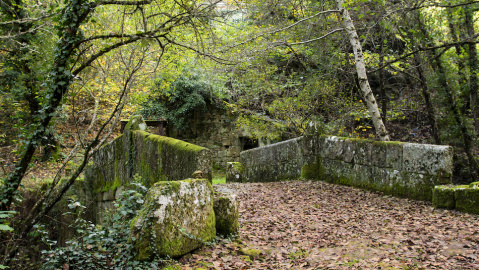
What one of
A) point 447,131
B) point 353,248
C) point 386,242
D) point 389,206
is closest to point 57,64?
point 353,248

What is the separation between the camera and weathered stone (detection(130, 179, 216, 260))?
11.2 feet

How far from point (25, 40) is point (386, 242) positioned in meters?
13.9

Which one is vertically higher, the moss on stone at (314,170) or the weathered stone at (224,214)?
the moss on stone at (314,170)

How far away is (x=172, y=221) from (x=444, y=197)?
446 centimetres

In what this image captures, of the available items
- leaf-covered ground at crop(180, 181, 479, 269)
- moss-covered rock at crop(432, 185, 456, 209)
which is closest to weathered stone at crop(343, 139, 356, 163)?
leaf-covered ground at crop(180, 181, 479, 269)

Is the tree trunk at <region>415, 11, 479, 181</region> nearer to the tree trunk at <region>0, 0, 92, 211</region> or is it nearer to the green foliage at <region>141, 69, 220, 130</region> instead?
the tree trunk at <region>0, 0, 92, 211</region>

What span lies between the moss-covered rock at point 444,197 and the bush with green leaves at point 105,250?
4.54 m

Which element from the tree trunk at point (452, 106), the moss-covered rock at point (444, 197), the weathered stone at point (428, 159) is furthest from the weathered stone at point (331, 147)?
the tree trunk at point (452, 106)

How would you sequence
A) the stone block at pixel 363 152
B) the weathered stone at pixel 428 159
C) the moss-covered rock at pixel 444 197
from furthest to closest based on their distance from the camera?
the stone block at pixel 363 152 → the weathered stone at pixel 428 159 → the moss-covered rock at pixel 444 197

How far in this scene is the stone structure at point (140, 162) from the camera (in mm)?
4996

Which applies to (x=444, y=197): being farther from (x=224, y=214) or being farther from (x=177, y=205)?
(x=177, y=205)

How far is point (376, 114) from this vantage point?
24.6ft

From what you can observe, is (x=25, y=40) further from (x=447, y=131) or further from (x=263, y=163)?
(x=447, y=131)

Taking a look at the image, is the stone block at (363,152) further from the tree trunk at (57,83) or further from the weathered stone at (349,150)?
the tree trunk at (57,83)
